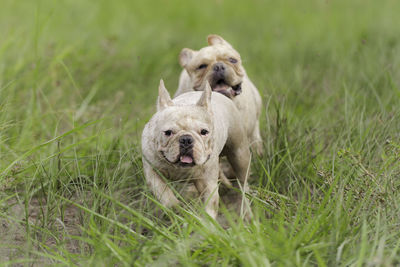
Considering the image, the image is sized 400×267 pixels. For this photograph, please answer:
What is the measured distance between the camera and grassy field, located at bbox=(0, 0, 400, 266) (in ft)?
11.0

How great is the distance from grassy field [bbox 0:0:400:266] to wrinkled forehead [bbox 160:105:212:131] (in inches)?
18.9

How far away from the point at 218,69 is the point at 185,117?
130 centimetres

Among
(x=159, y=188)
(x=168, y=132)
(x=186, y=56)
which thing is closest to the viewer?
(x=168, y=132)

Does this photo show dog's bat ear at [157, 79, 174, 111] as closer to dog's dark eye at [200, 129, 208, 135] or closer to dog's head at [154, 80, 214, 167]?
dog's head at [154, 80, 214, 167]

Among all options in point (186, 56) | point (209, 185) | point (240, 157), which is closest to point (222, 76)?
point (186, 56)

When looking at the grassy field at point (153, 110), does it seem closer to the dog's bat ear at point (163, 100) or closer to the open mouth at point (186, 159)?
the open mouth at point (186, 159)

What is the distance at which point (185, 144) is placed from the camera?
3770 mm

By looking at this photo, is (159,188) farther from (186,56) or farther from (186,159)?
(186,56)

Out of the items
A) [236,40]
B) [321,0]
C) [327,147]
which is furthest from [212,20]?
[327,147]

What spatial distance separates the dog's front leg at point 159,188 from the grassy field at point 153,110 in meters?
0.09

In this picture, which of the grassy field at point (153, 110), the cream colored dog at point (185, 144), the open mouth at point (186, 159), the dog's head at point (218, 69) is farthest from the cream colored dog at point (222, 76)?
the open mouth at point (186, 159)

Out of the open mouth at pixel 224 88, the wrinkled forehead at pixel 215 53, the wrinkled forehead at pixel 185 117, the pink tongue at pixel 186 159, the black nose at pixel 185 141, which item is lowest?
the pink tongue at pixel 186 159

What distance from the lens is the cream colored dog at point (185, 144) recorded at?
3822 millimetres

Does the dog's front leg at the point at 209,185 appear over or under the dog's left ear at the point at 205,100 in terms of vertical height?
under
